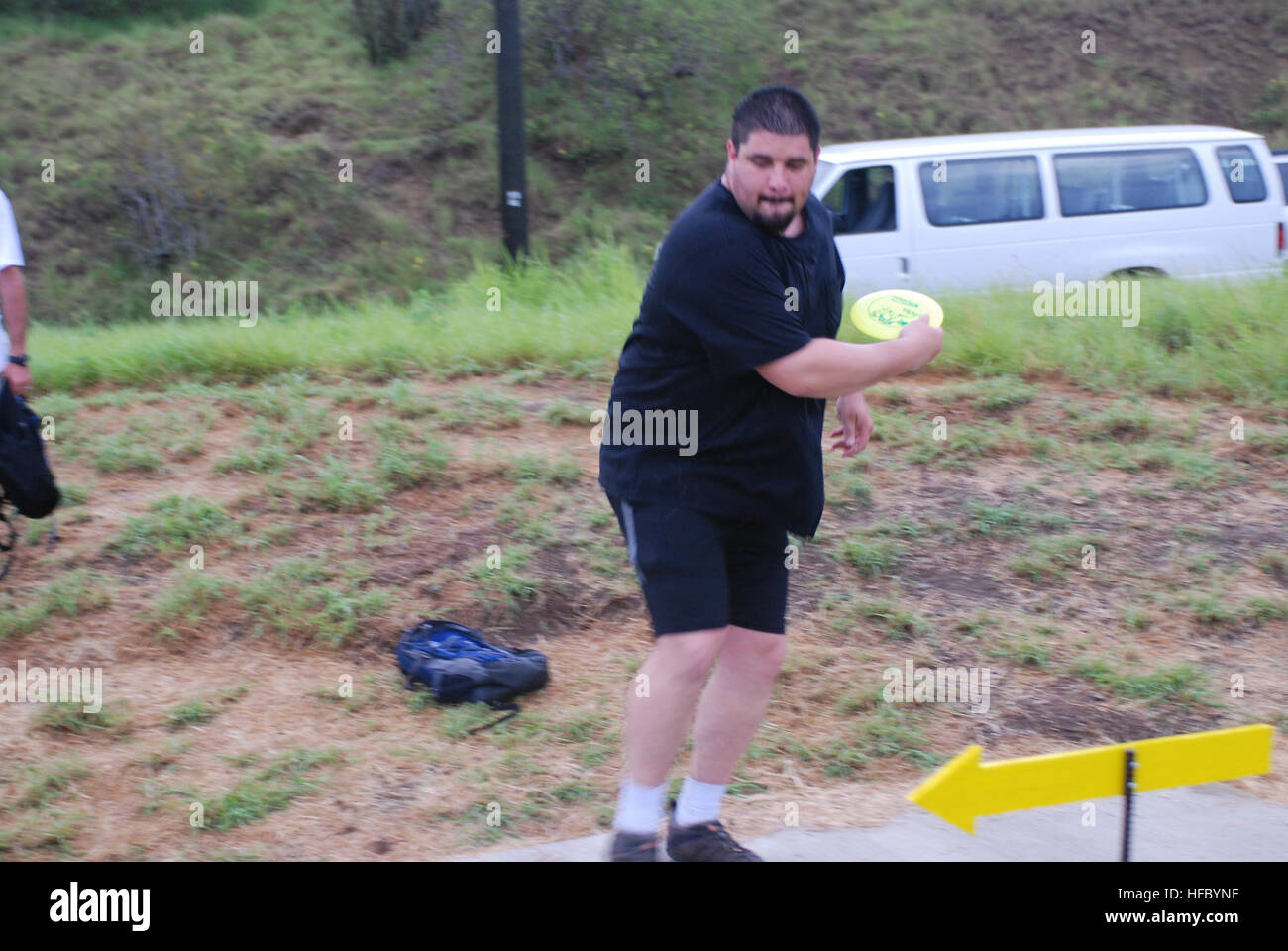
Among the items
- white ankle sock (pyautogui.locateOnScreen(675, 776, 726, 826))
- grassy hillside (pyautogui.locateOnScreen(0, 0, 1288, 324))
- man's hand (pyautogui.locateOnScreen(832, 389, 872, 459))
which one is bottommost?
white ankle sock (pyautogui.locateOnScreen(675, 776, 726, 826))

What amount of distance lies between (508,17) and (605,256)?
81.9 inches

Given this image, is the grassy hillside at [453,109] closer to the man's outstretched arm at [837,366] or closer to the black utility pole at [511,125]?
the black utility pole at [511,125]

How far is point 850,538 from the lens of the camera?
16.6ft

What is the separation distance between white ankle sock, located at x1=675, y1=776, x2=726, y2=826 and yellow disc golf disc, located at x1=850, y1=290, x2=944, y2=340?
1167 mm

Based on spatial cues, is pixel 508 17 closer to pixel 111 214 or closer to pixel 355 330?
pixel 355 330

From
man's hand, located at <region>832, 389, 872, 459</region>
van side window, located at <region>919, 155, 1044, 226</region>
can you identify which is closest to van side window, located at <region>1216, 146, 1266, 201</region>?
van side window, located at <region>919, 155, 1044, 226</region>

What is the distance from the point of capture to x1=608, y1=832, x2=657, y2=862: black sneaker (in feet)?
9.33

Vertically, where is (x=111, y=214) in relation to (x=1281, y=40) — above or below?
below

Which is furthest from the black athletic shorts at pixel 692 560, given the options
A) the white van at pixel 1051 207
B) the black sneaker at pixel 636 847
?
the white van at pixel 1051 207

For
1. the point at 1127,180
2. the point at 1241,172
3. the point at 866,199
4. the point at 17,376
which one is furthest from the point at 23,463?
the point at 1241,172

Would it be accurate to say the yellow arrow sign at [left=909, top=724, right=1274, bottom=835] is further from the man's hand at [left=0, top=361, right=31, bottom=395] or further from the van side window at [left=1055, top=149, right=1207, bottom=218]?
the van side window at [left=1055, top=149, right=1207, bottom=218]

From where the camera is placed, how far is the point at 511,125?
10.1 metres

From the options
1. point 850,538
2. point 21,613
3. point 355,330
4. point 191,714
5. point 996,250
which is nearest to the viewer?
point 191,714

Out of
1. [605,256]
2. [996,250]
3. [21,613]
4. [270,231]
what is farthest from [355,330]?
[270,231]
